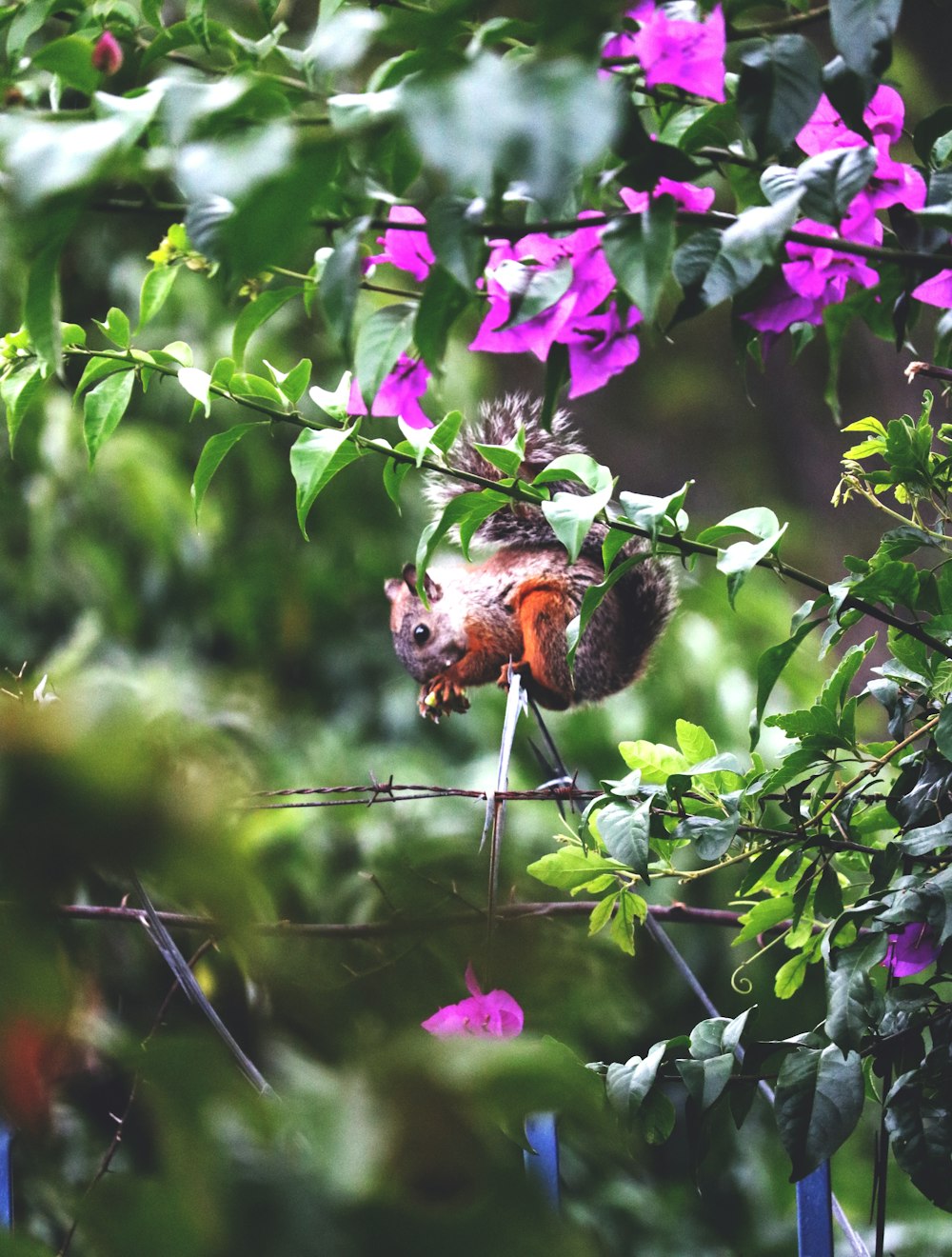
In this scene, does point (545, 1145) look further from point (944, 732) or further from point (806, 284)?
point (806, 284)

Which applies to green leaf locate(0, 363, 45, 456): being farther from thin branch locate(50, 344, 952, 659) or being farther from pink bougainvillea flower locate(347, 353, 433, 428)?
pink bougainvillea flower locate(347, 353, 433, 428)

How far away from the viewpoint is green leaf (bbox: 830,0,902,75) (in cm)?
38

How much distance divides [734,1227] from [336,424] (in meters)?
1.21

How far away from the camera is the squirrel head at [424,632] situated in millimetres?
1067

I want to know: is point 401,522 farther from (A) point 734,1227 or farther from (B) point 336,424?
(B) point 336,424

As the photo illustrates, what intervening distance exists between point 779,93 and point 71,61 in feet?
0.73

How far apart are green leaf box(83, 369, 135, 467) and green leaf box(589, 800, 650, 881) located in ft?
1.03

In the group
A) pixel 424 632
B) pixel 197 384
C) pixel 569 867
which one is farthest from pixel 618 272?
pixel 424 632

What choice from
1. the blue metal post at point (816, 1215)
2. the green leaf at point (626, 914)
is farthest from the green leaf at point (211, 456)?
the blue metal post at point (816, 1215)

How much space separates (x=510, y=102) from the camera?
0.29m

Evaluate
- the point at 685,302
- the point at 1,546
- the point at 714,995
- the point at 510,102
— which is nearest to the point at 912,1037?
the point at 685,302

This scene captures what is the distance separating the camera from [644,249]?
38cm

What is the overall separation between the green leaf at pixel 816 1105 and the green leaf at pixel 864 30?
43cm

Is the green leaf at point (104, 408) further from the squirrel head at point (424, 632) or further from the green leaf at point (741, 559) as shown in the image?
the squirrel head at point (424, 632)
